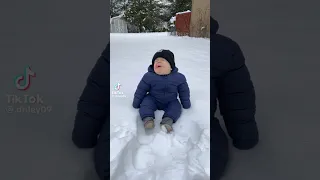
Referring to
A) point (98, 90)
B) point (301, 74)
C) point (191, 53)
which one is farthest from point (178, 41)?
point (301, 74)

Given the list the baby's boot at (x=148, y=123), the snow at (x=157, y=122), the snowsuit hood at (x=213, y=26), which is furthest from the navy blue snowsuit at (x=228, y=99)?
the baby's boot at (x=148, y=123)

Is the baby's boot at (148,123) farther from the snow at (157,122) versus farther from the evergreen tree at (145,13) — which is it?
the evergreen tree at (145,13)

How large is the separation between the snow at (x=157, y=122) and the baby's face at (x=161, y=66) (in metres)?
0.03

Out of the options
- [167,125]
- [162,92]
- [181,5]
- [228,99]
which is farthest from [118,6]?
[228,99]

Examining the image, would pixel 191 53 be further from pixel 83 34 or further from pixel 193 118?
pixel 83 34

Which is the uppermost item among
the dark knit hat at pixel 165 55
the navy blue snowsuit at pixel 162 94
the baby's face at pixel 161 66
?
the dark knit hat at pixel 165 55

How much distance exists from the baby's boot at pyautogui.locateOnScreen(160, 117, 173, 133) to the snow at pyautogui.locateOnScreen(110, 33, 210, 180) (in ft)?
0.06

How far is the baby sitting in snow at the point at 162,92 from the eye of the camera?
1191 millimetres

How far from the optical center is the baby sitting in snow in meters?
1.19

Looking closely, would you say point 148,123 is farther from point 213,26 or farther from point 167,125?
point 213,26

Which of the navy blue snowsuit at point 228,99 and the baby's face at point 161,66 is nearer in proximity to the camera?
the baby's face at point 161,66

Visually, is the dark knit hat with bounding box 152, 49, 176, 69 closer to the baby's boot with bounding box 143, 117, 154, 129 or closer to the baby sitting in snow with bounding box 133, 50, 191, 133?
the baby sitting in snow with bounding box 133, 50, 191, 133

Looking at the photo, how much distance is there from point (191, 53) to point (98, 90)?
0.37 m

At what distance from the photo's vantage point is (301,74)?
5.21 ft
